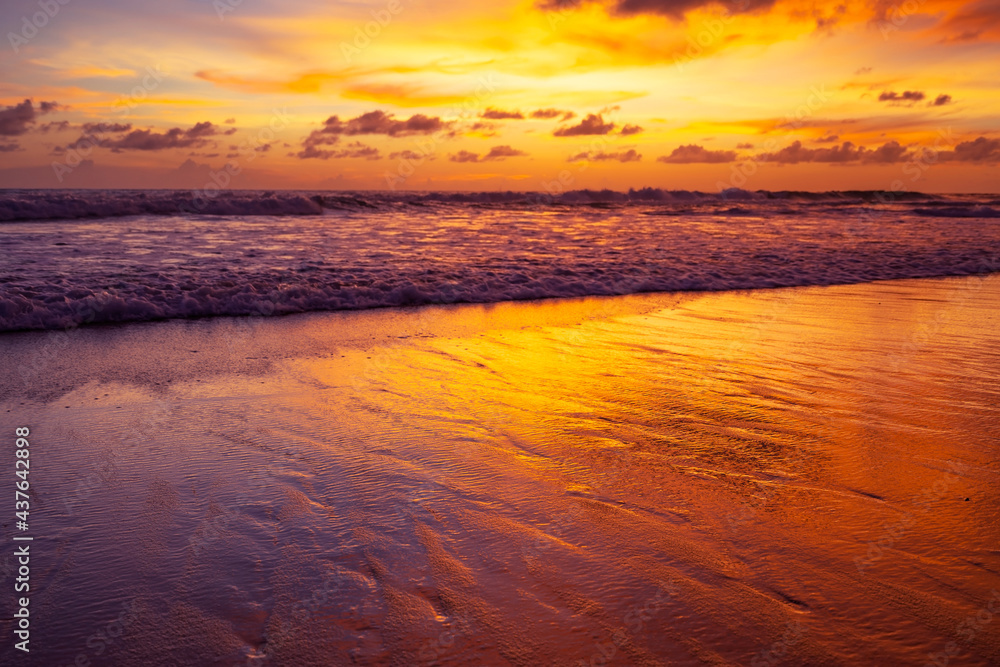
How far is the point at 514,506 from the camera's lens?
352 centimetres

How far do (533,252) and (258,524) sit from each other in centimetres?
1365

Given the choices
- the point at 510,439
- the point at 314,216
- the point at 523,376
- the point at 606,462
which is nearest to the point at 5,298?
the point at 523,376

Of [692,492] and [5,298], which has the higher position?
[5,298]

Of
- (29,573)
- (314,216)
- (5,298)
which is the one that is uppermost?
(314,216)

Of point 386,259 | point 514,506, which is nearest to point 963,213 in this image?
point 386,259

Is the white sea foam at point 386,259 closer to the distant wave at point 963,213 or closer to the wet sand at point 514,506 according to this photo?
the wet sand at point 514,506

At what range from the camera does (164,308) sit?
957cm

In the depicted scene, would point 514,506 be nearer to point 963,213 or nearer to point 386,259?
point 386,259

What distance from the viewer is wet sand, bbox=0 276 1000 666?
2.48m

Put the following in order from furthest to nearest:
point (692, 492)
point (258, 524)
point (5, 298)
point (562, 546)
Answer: point (5, 298)
point (692, 492)
point (258, 524)
point (562, 546)

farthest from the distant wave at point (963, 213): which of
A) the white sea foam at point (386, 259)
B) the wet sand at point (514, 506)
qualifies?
the wet sand at point (514, 506)

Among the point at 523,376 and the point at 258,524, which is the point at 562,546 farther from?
the point at 523,376

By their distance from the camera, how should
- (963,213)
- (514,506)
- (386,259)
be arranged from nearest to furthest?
(514,506) < (386,259) < (963,213)

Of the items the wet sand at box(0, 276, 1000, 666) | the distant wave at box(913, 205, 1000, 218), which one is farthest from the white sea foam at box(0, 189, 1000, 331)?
the distant wave at box(913, 205, 1000, 218)
